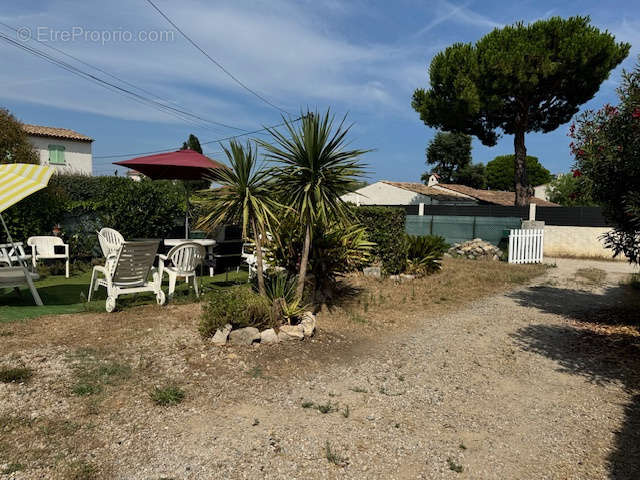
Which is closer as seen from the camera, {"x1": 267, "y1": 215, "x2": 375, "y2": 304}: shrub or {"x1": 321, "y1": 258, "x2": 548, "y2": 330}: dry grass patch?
{"x1": 321, "y1": 258, "x2": 548, "y2": 330}: dry grass patch

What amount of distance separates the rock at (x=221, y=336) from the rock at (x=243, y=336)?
0.20 feet

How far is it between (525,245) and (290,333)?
1248cm

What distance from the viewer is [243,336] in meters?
4.75

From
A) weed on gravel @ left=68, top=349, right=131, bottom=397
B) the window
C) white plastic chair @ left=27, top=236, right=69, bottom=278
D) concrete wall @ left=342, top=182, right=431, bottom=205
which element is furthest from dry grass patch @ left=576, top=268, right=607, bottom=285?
the window

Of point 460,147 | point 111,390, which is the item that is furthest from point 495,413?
point 460,147

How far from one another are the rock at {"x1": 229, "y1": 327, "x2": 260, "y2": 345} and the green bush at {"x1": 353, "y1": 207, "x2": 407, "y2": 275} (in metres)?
5.23

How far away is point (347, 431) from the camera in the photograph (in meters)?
3.18

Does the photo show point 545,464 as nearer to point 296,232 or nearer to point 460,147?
point 296,232

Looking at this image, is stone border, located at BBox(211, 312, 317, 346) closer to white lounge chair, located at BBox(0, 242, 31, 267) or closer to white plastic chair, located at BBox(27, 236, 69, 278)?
white lounge chair, located at BBox(0, 242, 31, 267)

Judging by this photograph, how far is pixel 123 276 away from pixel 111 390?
2.58m

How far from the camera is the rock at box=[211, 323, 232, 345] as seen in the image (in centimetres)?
470

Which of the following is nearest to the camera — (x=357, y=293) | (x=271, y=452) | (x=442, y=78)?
(x=271, y=452)

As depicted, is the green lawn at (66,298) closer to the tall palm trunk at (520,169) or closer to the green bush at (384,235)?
the green bush at (384,235)

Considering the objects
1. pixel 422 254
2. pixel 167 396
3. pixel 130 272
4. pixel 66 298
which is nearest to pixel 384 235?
pixel 422 254
